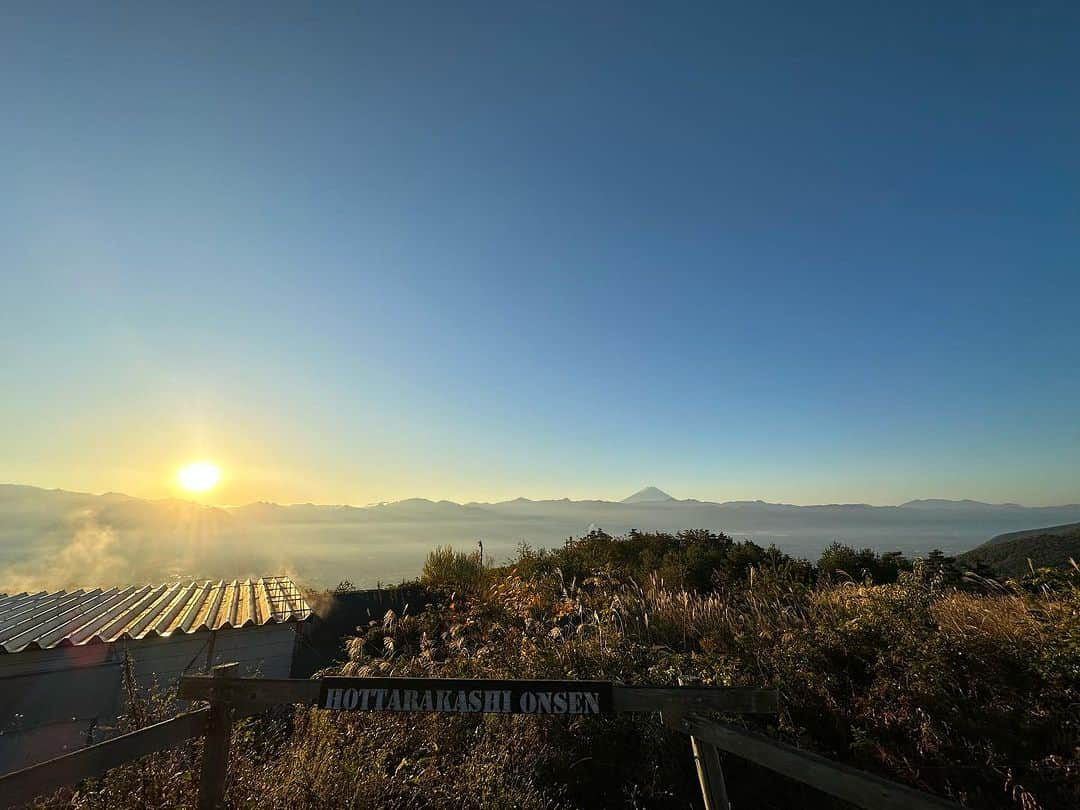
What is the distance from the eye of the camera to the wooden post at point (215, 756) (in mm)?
3475

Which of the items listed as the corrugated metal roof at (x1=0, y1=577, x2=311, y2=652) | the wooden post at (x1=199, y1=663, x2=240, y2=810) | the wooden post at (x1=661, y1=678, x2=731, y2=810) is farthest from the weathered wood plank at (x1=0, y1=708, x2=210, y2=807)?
the corrugated metal roof at (x1=0, y1=577, x2=311, y2=652)

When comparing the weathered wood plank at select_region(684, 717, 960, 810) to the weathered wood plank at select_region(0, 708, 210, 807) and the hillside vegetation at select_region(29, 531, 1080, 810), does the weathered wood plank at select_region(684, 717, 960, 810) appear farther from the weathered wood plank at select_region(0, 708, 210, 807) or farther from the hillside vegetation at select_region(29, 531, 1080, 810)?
the weathered wood plank at select_region(0, 708, 210, 807)

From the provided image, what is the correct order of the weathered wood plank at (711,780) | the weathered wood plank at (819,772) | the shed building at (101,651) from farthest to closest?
the shed building at (101,651)
the weathered wood plank at (711,780)
the weathered wood plank at (819,772)

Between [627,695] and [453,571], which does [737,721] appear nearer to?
[627,695]

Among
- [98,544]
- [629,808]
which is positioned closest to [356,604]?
[629,808]

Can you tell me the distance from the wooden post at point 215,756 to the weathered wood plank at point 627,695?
0.09m

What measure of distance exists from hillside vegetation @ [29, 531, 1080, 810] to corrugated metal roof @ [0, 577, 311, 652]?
436cm

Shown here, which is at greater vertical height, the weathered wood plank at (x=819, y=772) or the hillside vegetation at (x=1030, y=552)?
the weathered wood plank at (x=819, y=772)

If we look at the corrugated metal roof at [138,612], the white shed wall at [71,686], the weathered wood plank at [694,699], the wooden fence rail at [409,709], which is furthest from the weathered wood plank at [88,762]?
the corrugated metal roof at [138,612]

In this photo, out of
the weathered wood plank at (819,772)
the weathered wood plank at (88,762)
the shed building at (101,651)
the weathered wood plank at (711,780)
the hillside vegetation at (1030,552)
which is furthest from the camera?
the hillside vegetation at (1030,552)

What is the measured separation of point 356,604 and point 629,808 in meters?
10.2

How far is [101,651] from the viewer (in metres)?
8.68

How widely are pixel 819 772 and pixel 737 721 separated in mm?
3758

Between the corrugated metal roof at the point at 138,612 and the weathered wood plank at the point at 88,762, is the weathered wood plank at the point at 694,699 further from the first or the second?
the corrugated metal roof at the point at 138,612
